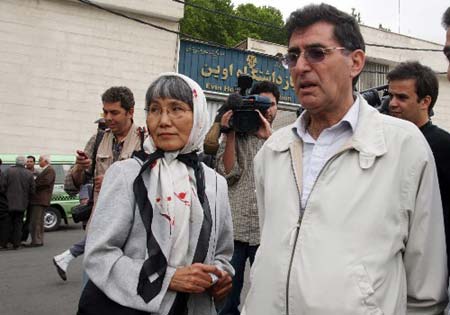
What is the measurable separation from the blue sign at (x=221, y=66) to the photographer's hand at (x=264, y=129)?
14.1 m

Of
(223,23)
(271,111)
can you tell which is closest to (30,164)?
(271,111)

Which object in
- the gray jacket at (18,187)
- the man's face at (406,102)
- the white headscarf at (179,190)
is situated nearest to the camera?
the white headscarf at (179,190)

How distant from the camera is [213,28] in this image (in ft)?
115

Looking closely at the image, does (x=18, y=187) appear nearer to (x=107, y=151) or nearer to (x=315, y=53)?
(x=107, y=151)

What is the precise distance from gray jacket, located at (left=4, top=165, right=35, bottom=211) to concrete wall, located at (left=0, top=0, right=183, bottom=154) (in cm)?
473

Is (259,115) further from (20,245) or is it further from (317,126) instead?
(20,245)

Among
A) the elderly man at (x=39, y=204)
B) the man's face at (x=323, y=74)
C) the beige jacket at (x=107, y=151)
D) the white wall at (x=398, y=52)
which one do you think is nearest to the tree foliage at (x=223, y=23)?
the white wall at (x=398, y=52)

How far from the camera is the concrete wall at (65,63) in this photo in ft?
48.3

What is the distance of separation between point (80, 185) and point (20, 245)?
26.2ft

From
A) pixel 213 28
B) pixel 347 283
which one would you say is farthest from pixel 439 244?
pixel 213 28

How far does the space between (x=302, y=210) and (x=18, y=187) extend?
979cm

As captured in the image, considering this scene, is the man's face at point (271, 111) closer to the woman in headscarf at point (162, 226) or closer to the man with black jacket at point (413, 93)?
the man with black jacket at point (413, 93)

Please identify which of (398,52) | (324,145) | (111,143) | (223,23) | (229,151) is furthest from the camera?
(223,23)

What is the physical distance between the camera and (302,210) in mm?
1709
